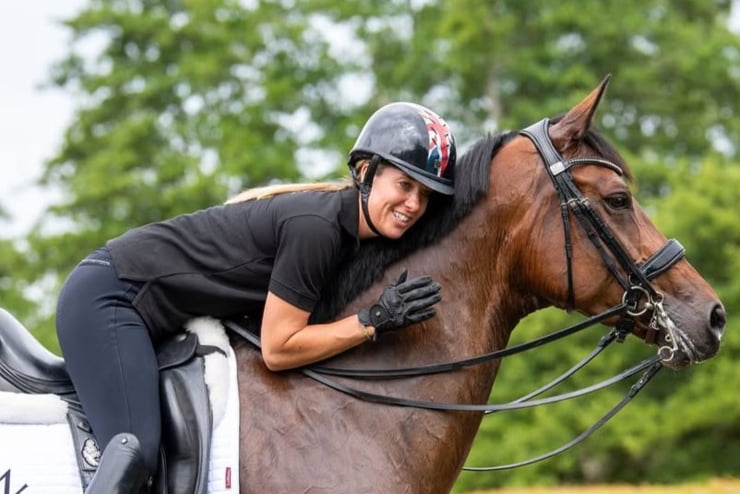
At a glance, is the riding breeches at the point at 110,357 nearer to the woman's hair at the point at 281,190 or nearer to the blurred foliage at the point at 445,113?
the woman's hair at the point at 281,190

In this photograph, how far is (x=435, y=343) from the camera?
196 inches

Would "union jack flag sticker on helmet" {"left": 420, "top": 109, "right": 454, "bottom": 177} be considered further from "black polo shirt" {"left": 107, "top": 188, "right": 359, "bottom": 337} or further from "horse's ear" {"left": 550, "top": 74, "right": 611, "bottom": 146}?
"horse's ear" {"left": 550, "top": 74, "right": 611, "bottom": 146}

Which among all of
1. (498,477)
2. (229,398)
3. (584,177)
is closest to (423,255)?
(584,177)

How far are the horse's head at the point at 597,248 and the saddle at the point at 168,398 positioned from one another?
1600 mm

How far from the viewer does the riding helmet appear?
4.77 meters

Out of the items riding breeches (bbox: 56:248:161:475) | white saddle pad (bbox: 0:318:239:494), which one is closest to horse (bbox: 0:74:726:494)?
white saddle pad (bbox: 0:318:239:494)

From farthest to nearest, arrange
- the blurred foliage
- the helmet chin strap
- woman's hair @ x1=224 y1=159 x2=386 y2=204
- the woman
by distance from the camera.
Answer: the blurred foliage, woman's hair @ x1=224 y1=159 x2=386 y2=204, the helmet chin strap, the woman

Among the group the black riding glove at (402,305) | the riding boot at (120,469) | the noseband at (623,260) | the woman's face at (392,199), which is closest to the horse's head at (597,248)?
the noseband at (623,260)

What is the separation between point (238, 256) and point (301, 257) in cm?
33

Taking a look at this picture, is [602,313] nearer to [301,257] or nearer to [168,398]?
[301,257]

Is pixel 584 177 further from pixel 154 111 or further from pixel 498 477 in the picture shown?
pixel 154 111

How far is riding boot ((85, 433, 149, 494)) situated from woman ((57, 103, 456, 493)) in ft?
0.14

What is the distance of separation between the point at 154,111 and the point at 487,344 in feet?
84.3

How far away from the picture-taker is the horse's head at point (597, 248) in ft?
15.8
